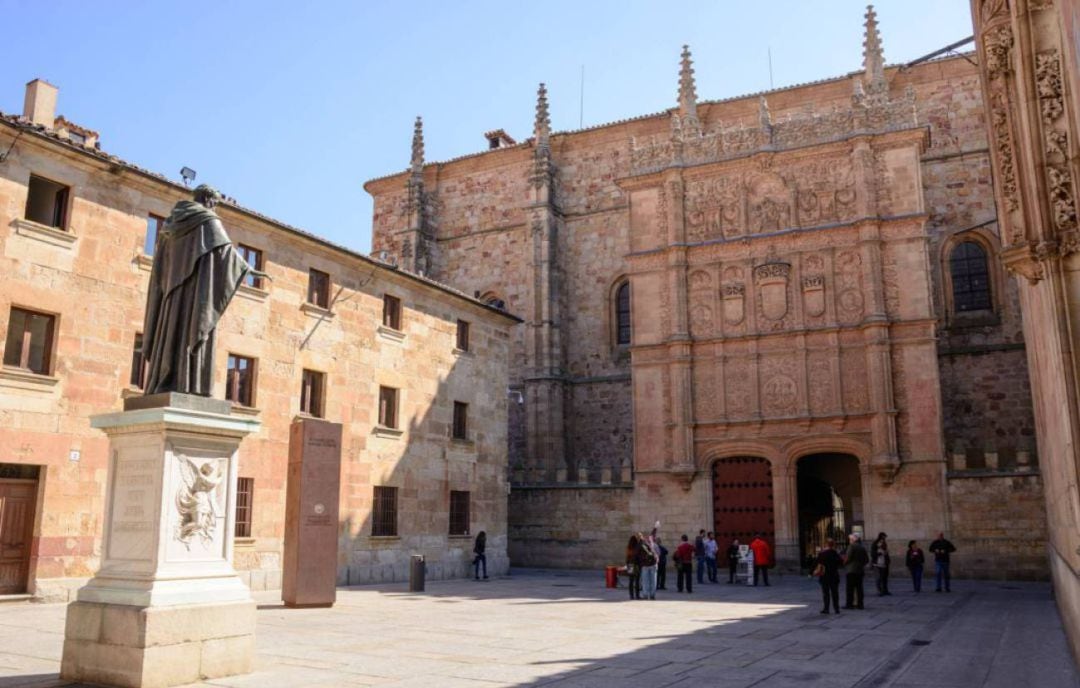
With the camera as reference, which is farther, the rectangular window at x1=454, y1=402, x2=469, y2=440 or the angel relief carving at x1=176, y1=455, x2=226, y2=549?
the rectangular window at x1=454, y1=402, x2=469, y2=440

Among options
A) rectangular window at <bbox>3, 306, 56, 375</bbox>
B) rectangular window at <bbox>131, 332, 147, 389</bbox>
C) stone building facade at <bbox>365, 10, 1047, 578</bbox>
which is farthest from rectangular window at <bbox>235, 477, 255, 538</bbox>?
stone building facade at <bbox>365, 10, 1047, 578</bbox>

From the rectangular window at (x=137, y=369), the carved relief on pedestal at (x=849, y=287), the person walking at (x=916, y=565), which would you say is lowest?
the person walking at (x=916, y=565)

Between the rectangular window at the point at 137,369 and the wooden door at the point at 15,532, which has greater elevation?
the rectangular window at the point at 137,369

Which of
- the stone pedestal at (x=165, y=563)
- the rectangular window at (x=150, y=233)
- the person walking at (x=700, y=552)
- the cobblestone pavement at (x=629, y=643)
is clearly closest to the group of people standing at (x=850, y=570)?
the cobblestone pavement at (x=629, y=643)

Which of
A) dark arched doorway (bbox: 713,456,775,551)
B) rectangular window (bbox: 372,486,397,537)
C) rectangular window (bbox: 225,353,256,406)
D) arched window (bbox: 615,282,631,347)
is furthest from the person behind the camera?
arched window (bbox: 615,282,631,347)

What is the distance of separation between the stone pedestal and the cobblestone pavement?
1.27 feet

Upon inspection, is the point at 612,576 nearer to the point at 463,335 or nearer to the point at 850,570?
the point at 850,570

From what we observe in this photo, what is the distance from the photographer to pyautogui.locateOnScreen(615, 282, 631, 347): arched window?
118ft

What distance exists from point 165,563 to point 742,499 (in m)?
22.2

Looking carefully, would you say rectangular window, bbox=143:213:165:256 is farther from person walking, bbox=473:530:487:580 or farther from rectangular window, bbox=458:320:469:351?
person walking, bbox=473:530:487:580

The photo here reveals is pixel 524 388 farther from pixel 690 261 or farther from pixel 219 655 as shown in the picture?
pixel 219 655

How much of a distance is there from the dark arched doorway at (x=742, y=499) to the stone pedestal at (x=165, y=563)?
21373 millimetres

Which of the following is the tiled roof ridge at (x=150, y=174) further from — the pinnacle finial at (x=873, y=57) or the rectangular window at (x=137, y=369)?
the pinnacle finial at (x=873, y=57)

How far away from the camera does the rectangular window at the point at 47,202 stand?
1714cm
